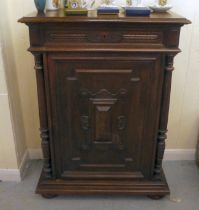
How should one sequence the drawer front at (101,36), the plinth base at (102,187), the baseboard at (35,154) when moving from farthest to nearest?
the baseboard at (35,154)
the plinth base at (102,187)
the drawer front at (101,36)

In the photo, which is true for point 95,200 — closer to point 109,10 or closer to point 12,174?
point 12,174

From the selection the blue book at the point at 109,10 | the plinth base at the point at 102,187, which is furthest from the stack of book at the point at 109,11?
the plinth base at the point at 102,187

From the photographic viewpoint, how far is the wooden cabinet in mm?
1268

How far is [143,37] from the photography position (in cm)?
128

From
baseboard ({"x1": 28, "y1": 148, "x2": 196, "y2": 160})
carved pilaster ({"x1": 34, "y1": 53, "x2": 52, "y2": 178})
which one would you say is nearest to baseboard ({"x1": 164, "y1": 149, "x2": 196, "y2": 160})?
baseboard ({"x1": 28, "y1": 148, "x2": 196, "y2": 160})

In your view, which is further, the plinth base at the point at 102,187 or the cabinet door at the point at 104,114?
the plinth base at the point at 102,187

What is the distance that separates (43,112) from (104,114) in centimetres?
33

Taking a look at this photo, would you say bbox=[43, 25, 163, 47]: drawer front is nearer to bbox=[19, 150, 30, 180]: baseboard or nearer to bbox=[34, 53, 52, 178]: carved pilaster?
bbox=[34, 53, 52, 178]: carved pilaster

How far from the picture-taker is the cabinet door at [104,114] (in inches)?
52.7

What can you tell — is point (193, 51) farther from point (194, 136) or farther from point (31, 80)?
point (31, 80)

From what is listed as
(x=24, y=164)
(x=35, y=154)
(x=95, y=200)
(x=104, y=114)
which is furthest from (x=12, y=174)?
(x=104, y=114)

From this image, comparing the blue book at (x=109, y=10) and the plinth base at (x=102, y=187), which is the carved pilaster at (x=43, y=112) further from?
the blue book at (x=109, y=10)

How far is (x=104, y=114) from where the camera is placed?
145cm

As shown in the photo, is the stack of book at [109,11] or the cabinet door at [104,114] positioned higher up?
the stack of book at [109,11]
